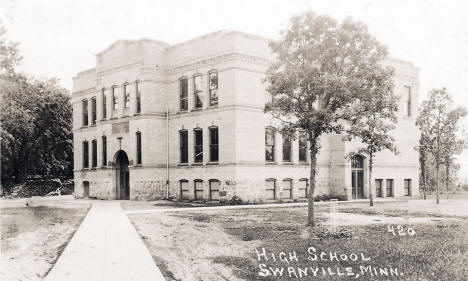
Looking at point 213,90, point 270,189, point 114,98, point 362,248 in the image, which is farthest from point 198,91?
point 362,248

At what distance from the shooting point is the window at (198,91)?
30.8m

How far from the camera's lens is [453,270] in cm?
975

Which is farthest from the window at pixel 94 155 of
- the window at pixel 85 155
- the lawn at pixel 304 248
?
the lawn at pixel 304 248

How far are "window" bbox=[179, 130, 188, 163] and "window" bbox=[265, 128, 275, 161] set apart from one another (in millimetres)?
5487

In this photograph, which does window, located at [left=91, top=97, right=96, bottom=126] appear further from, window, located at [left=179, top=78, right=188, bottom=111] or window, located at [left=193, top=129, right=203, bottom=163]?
window, located at [left=193, top=129, right=203, bottom=163]

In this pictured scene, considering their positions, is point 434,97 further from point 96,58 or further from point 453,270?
point 96,58

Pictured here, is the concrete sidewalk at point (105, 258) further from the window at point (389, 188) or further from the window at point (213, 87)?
the window at point (389, 188)

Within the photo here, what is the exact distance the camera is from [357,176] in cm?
3472

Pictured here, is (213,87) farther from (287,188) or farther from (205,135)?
(287,188)

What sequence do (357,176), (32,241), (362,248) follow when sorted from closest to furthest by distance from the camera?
1. (362,248)
2. (32,241)
3. (357,176)

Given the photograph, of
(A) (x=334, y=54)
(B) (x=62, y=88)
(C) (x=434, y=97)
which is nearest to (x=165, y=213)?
(A) (x=334, y=54)

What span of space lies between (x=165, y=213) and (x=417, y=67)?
26.3m

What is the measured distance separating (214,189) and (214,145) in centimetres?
274

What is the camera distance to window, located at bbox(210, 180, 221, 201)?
29281 mm
